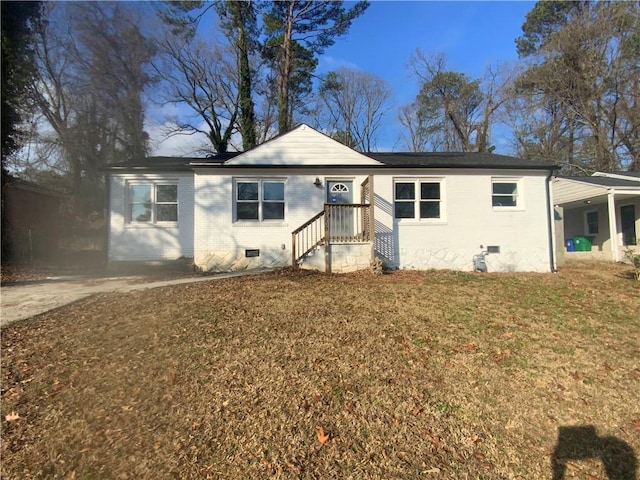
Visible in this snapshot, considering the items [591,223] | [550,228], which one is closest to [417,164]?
[550,228]

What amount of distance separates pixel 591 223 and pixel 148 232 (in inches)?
757

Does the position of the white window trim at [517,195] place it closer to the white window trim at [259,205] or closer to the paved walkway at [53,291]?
the white window trim at [259,205]

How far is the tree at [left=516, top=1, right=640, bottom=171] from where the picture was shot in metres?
20.2

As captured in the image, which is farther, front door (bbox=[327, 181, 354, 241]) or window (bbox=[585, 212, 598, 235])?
window (bbox=[585, 212, 598, 235])

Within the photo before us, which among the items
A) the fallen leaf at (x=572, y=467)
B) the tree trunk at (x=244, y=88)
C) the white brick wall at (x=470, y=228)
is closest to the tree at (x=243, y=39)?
the tree trunk at (x=244, y=88)

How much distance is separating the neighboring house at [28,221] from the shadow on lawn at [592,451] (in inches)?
592

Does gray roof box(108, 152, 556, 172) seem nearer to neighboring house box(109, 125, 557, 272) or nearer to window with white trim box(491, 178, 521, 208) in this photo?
neighboring house box(109, 125, 557, 272)

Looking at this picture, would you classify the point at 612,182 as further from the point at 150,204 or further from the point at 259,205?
the point at 150,204

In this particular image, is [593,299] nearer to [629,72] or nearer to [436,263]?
[436,263]

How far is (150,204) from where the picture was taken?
37.3ft

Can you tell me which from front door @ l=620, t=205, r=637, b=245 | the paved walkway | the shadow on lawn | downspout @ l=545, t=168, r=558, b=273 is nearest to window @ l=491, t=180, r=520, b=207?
downspout @ l=545, t=168, r=558, b=273

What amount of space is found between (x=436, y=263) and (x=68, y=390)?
Answer: 9997mm

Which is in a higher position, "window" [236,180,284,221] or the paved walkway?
"window" [236,180,284,221]

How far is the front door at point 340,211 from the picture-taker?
33.3 ft
